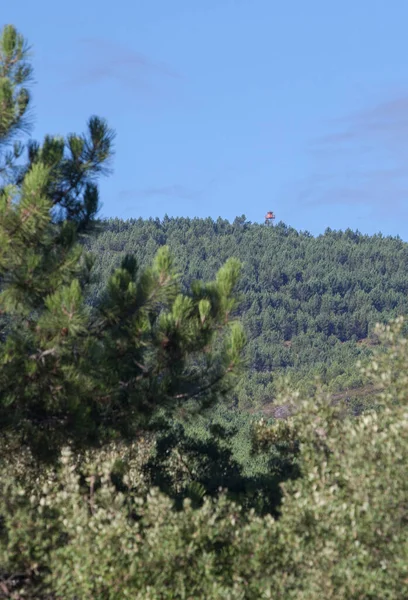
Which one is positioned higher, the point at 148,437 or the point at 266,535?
the point at 148,437

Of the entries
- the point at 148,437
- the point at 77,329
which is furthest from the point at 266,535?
the point at 148,437

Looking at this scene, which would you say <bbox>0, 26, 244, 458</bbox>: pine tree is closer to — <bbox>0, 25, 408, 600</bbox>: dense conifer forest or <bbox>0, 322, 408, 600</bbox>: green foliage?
<bbox>0, 25, 408, 600</bbox>: dense conifer forest

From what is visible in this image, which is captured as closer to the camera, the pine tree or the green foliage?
the green foliage

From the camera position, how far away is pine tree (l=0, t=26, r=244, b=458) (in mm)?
16703

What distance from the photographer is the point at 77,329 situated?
627 inches

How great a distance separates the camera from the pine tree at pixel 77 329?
54.8ft

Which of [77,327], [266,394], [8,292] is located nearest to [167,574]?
[77,327]

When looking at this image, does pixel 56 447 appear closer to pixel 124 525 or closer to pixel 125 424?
pixel 125 424

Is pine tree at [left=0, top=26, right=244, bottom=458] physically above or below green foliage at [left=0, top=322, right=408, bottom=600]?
above

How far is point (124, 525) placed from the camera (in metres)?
13.6

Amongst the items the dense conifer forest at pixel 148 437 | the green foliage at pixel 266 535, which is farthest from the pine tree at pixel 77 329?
the green foliage at pixel 266 535

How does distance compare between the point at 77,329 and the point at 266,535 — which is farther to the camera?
the point at 77,329

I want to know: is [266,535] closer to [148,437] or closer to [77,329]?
[77,329]

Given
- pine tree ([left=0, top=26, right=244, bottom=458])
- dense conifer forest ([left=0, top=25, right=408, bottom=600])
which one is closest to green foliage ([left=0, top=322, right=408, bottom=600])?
dense conifer forest ([left=0, top=25, right=408, bottom=600])
